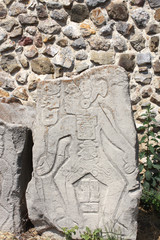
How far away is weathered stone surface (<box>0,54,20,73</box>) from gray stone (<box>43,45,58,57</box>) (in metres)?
0.47

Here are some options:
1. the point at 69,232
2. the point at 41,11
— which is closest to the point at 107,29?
the point at 41,11

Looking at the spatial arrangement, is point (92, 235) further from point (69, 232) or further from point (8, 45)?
point (8, 45)

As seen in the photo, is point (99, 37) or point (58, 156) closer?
point (58, 156)

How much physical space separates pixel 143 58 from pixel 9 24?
6.08 feet

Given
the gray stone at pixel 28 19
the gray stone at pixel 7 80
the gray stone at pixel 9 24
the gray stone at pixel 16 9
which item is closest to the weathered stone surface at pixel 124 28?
the gray stone at pixel 28 19

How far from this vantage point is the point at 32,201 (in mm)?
2387

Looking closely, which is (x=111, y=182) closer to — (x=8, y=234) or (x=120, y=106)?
(x=120, y=106)

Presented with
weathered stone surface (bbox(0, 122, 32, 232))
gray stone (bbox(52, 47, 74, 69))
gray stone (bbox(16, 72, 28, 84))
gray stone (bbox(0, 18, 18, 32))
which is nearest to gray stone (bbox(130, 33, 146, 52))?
gray stone (bbox(52, 47, 74, 69))

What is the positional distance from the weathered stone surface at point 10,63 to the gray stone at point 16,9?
564mm

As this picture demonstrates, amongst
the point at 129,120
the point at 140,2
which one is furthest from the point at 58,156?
the point at 140,2

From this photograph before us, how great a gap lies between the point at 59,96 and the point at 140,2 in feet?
6.70

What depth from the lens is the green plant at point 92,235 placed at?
A: 2.22 metres

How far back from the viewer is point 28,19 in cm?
392

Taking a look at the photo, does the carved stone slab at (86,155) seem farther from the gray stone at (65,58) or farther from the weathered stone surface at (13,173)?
the gray stone at (65,58)
